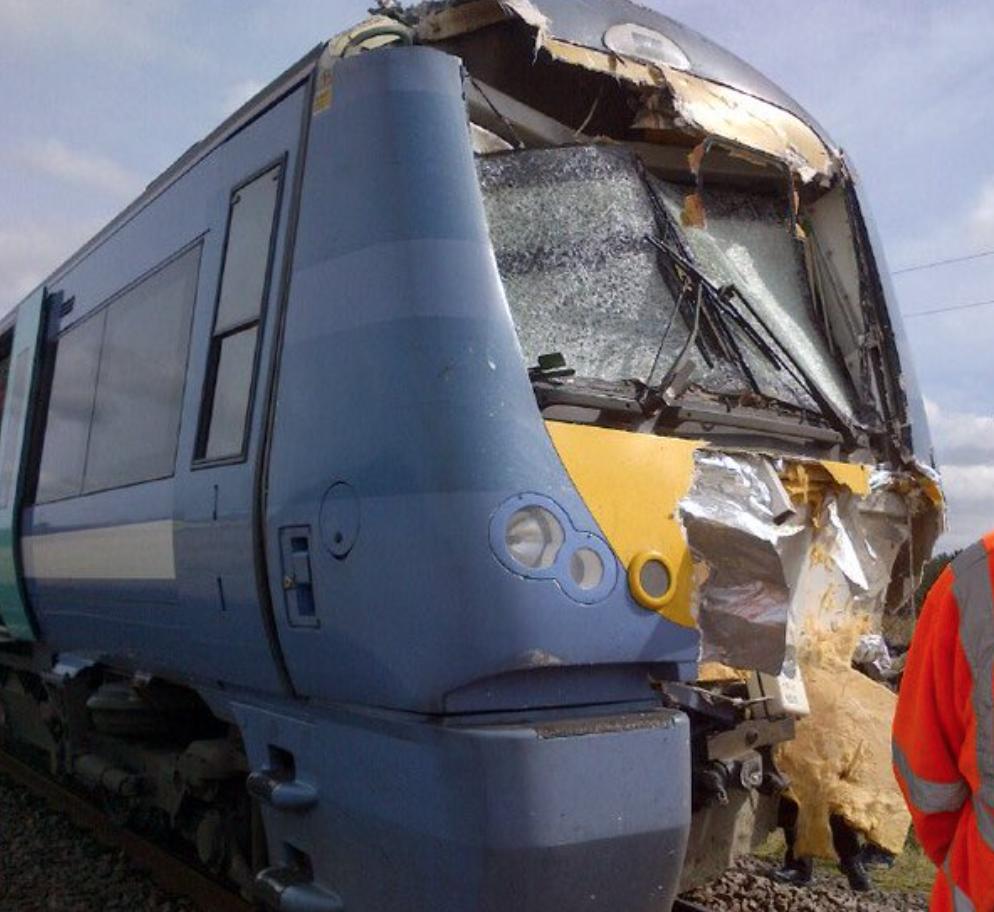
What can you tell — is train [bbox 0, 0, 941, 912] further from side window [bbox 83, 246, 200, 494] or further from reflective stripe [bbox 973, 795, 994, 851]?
reflective stripe [bbox 973, 795, 994, 851]

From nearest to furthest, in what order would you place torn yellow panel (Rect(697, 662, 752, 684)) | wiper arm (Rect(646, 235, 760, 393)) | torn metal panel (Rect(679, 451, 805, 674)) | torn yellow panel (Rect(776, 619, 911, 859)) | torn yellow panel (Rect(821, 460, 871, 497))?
torn metal panel (Rect(679, 451, 805, 674))
torn yellow panel (Rect(697, 662, 752, 684))
torn yellow panel (Rect(776, 619, 911, 859))
torn yellow panel (Rect(821, 460, 871, 497))
wiper arm (Rect(646, 235, 760, 393))

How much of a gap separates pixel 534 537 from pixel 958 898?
128cm

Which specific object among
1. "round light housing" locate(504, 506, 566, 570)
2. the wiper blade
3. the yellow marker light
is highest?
the wiper blade

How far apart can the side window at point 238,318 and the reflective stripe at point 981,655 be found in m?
2.26

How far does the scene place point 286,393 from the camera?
3.41 metres

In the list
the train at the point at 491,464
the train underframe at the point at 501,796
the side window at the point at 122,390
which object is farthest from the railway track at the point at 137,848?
the side window at the point at 122,390

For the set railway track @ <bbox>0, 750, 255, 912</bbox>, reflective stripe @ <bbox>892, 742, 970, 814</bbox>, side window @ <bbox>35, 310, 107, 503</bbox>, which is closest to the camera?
reflective stripe @ <bbox>892, 742, 970, 814</bbox>

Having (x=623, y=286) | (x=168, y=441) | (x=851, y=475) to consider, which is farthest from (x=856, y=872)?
(x=168, y=441)

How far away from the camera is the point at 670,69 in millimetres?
4305

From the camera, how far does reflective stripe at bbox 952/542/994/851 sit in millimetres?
1983

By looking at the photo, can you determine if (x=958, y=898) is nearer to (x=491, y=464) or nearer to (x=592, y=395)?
(x=491, y=464)

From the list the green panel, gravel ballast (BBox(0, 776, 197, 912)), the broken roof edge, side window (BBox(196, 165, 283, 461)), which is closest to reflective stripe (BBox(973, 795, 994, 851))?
side window (BBox(196, 165, 283, 461))

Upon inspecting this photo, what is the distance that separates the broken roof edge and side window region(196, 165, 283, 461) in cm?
77

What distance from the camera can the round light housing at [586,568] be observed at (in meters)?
2.97
